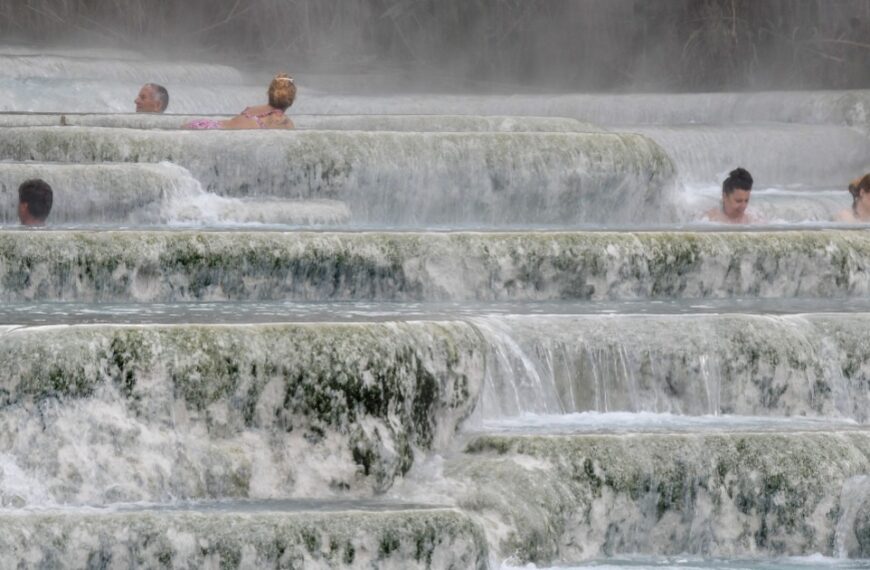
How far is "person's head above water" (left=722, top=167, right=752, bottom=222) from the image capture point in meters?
11.3

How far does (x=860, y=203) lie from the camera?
11727mm

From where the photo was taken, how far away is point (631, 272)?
9.06 m

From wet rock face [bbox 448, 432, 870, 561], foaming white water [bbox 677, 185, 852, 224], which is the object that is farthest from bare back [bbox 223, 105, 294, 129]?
wet rock face [bbox 448, 432, 870, 561]

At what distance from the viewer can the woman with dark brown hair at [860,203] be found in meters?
11.6

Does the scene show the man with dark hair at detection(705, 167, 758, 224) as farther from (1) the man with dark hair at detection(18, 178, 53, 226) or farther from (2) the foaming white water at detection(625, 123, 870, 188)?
(1) the man with dark hair at detection(18, 178, 53, 226)

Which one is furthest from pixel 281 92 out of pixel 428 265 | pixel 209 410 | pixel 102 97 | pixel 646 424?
pixel 209 410

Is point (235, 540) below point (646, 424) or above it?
below

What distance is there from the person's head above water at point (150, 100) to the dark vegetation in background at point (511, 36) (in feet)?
21.9

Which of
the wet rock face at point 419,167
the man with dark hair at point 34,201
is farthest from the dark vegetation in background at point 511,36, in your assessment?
the man with dark hair at point 34,201

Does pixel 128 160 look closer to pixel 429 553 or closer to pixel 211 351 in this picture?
pixel 211 351

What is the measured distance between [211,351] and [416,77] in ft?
47.9

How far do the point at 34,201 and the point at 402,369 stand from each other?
11.1ft

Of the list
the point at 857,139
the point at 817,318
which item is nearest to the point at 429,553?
the point at 817,318

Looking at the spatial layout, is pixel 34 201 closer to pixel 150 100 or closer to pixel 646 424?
pixel 646 424
